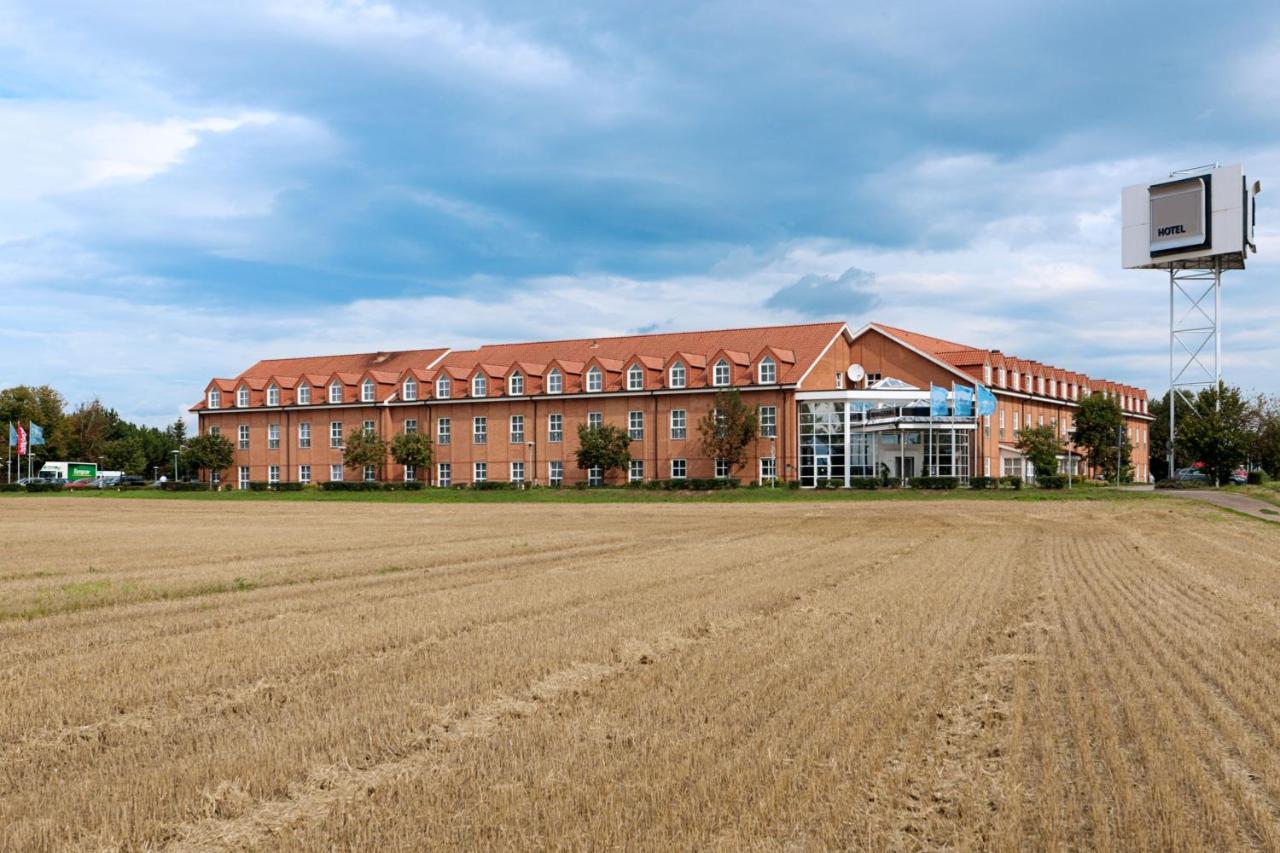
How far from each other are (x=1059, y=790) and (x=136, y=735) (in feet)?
22.9

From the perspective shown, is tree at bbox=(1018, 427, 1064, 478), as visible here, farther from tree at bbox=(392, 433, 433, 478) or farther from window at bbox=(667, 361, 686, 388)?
tree at bbox=(392, 433, 433, 478)

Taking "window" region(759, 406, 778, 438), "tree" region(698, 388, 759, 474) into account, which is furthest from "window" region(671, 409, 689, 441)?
"window" region(759, 406, 778, 438)

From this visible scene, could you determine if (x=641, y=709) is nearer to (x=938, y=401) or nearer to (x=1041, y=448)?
(x=938, y=401)

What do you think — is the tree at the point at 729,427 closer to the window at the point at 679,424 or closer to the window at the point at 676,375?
the window at the point at 679,424

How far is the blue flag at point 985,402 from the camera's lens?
224ft

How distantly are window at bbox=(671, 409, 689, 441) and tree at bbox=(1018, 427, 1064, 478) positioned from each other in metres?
22.4

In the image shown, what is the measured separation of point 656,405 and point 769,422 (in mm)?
8537

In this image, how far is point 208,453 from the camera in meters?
88.5

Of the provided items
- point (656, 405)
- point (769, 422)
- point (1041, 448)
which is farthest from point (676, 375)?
point (1041, 448)

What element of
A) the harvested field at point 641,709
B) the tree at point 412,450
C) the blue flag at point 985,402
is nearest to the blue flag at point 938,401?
the blue flag at point 985,402

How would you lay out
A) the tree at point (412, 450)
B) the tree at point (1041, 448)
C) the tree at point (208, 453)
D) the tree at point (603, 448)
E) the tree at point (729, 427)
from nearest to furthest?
the tree at point (729, 427) → the tree at point (1041, 448) → the tree at point (603, 448) → the tree at point (412, 450) → the tree at point (208, 453)

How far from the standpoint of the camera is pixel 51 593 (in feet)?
59.5

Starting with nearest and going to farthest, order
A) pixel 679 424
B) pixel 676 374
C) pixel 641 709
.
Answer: pixel 641 709 < pixel 679 424 < pixel 676 374

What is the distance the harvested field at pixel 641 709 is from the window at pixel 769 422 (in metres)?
49.7
